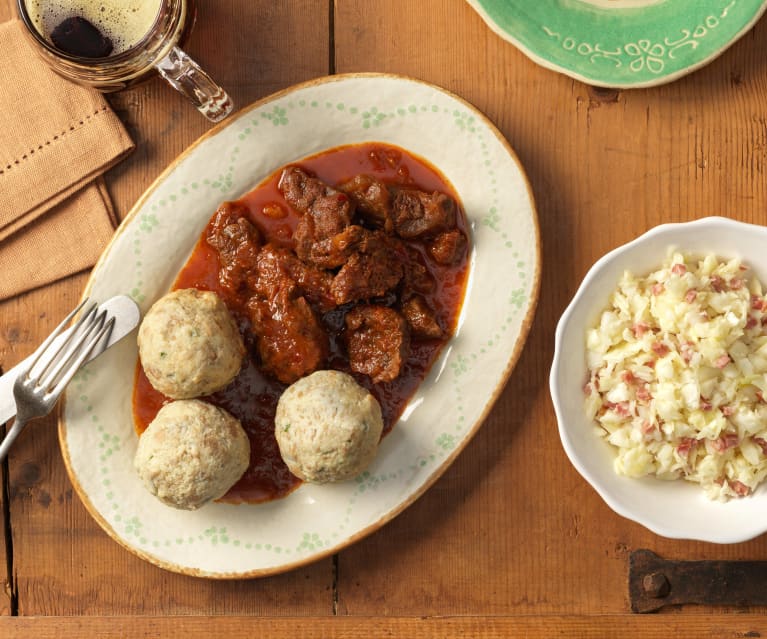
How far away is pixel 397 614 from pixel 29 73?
91.3 inches

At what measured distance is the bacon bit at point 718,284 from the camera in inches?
104

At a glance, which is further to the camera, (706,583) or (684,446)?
(706,583)

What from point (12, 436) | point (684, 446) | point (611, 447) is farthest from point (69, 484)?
point (684, 446)

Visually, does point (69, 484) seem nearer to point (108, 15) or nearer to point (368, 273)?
point (368, 273)

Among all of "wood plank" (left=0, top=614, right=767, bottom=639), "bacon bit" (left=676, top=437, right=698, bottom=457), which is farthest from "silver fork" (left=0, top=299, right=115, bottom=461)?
"bacon bit" (left=676, top=437, right=698, bottom=457)

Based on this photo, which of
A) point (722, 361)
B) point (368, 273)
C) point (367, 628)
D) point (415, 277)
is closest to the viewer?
point (722, 361)

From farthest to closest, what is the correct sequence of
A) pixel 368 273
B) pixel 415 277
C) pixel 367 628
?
pixel 367 628
pixel 415 277
pixel 368 273

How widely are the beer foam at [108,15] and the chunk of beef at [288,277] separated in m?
0.79

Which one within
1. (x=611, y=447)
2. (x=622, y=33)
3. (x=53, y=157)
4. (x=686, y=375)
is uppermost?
(x=622, y=33)

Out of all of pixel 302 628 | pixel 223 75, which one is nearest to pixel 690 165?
pixel 223 75

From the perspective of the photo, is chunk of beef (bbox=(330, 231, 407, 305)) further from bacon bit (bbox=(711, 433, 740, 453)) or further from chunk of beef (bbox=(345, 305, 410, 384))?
bacon bit (bbox=(711, 433, 740, 453))

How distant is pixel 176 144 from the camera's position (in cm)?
284

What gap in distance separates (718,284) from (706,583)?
1.09 m

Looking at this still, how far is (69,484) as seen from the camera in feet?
9.42
